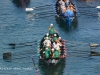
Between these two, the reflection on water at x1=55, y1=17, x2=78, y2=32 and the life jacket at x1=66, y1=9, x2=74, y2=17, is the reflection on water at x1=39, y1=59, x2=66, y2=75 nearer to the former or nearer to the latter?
the reflection on water at x1=55, y1=17, x2=78, y2=32

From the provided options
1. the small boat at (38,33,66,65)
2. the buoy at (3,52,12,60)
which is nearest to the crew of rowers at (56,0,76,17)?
the small boat at (38,33,66,65)

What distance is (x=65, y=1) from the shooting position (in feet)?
339

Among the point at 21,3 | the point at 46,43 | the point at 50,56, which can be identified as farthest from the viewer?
the point at 21,3

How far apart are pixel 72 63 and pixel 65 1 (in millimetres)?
25748

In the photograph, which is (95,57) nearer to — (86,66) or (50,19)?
(86,66)

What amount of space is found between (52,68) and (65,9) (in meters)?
26.0

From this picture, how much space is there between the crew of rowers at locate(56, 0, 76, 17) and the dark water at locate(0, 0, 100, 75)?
2.07 meters

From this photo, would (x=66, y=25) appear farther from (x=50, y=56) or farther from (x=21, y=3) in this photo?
(x=50, y=56)

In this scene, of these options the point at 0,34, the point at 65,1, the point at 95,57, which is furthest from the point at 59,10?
the point at 95,57

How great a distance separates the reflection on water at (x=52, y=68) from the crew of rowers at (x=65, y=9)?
20051mm

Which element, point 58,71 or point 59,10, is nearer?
point 58,71

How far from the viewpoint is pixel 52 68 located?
248 ft

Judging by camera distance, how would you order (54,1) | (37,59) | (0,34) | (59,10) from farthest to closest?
(54,1)
(59,10)
(0,34)
(37,59)

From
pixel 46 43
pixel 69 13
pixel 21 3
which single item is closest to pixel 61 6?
pixel 69 13
